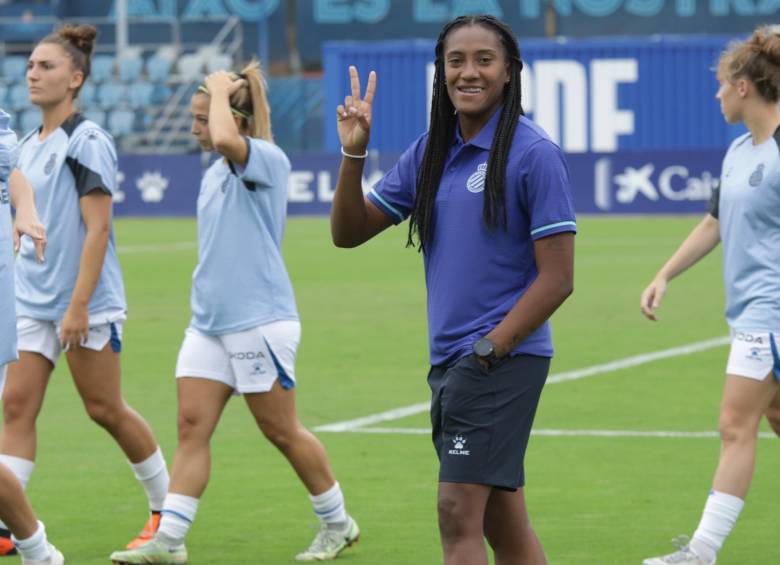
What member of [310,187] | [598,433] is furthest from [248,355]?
[310,187]

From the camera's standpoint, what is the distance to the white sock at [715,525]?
22.8 ft

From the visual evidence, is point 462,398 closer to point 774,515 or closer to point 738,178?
point 738,178

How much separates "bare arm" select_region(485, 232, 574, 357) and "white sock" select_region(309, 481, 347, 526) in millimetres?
2345

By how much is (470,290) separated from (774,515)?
3372 mm

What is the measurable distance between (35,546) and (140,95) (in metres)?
36.1

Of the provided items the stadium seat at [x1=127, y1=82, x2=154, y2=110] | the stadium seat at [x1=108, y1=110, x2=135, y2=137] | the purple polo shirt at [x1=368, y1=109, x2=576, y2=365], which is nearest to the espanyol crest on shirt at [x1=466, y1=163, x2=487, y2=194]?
the purple polo shirt at [x1=368, y1=109, x2=576, y2=365]

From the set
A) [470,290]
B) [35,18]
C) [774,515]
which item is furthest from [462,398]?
[35,18]

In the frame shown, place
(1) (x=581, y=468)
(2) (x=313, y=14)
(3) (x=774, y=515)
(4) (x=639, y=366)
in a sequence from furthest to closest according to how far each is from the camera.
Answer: (2) (x=313, y=14), (4) (x=639, y=366), (1) (x=581, y=468), (3) (x=774, y=515)

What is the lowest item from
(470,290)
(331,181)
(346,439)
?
(331,181)

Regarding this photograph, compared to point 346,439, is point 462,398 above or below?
above

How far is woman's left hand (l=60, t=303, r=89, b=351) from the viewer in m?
A: 7.38

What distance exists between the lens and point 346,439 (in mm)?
10414

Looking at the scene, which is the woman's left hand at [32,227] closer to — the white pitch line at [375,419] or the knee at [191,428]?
the knee at [191,428]

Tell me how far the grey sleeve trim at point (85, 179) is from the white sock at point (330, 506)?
152 cm
